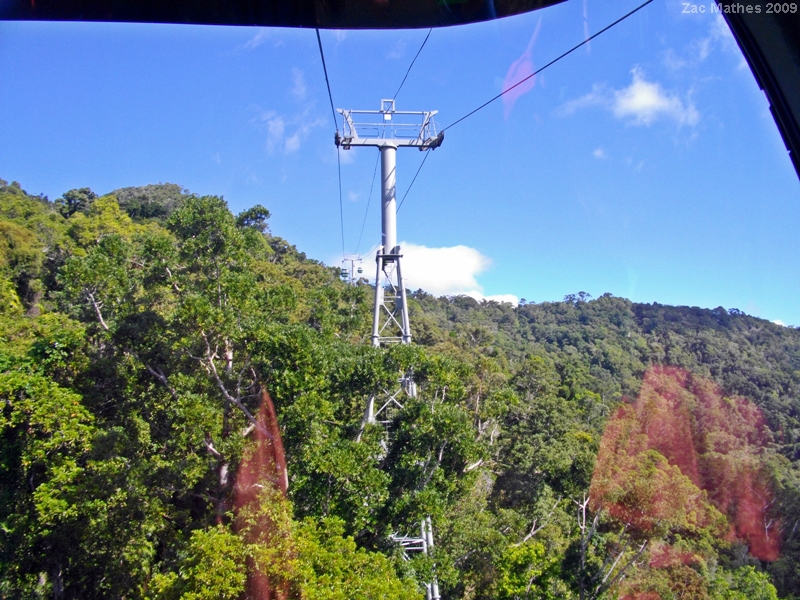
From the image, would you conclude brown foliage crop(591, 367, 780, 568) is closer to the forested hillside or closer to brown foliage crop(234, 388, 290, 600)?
the forested hillside

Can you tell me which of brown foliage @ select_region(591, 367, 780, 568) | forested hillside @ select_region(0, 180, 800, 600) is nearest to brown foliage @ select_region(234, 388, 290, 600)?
forested hillside @ select_region(0, 180, 800, 600)

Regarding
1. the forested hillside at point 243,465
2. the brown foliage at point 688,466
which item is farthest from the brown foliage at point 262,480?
the brown foliage at point 688,466

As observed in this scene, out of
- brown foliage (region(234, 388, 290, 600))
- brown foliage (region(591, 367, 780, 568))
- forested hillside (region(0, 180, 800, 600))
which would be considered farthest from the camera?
brown foliage (region(591, 367, 780, 568))

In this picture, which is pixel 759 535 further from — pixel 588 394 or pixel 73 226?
pixel 73 226

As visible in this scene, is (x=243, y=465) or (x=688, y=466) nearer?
(x=243, y=465)

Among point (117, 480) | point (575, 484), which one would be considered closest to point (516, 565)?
point (575, 484)

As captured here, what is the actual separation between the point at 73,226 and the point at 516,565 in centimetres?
2294

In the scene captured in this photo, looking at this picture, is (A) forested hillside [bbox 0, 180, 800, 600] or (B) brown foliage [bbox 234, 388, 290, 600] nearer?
(B) brown foliage [bbox 234, 388, 290, 600]

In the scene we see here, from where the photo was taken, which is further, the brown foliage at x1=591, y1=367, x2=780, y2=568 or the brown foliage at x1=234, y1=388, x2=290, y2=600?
the brown foliage at x1=591, y1=367, x2=780, y2=568

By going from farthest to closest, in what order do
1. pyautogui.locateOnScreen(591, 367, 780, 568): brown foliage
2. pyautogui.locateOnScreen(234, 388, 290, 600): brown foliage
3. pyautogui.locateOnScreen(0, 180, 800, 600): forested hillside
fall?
pyautogui.locateOnScreen(591, 367, 780, 568): brown foliage → pyautogui.locateOnScreen(0, 180, 800, 600): forested hillside → pyautogui.locateOnScreen(234, 388, 290, 600): brown foliage

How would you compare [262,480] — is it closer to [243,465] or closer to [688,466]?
[243,465]

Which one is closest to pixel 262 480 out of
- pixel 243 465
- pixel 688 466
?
pixel 243 465

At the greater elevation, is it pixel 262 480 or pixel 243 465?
pixel 243 465

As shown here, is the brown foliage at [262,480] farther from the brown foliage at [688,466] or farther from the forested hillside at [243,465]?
the brown foliage at [688,466]
